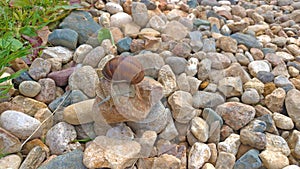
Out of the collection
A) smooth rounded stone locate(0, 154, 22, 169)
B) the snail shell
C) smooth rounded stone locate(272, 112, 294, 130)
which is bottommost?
smooth rounded stone locate(0, 154, 22, 169)

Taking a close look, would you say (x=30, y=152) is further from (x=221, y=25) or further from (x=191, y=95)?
(x=221, y=25)

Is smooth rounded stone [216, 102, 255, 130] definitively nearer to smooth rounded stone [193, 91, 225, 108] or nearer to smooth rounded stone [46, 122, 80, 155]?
smooth rounded stone [193, 91, 225, 108]

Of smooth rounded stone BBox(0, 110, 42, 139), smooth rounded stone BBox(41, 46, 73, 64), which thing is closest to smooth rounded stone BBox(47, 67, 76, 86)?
smooth rounded stone BBox(41, 46, 73, 64)

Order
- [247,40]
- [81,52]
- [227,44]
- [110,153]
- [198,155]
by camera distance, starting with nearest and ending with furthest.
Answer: [110,153], [198,155], [81,52], [227,44], [247,40]

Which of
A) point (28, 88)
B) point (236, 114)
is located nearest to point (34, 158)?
point (28, 88)

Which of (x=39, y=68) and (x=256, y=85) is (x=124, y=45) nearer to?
(x=39, y=68)

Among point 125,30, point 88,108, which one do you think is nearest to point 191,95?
point 88,108
